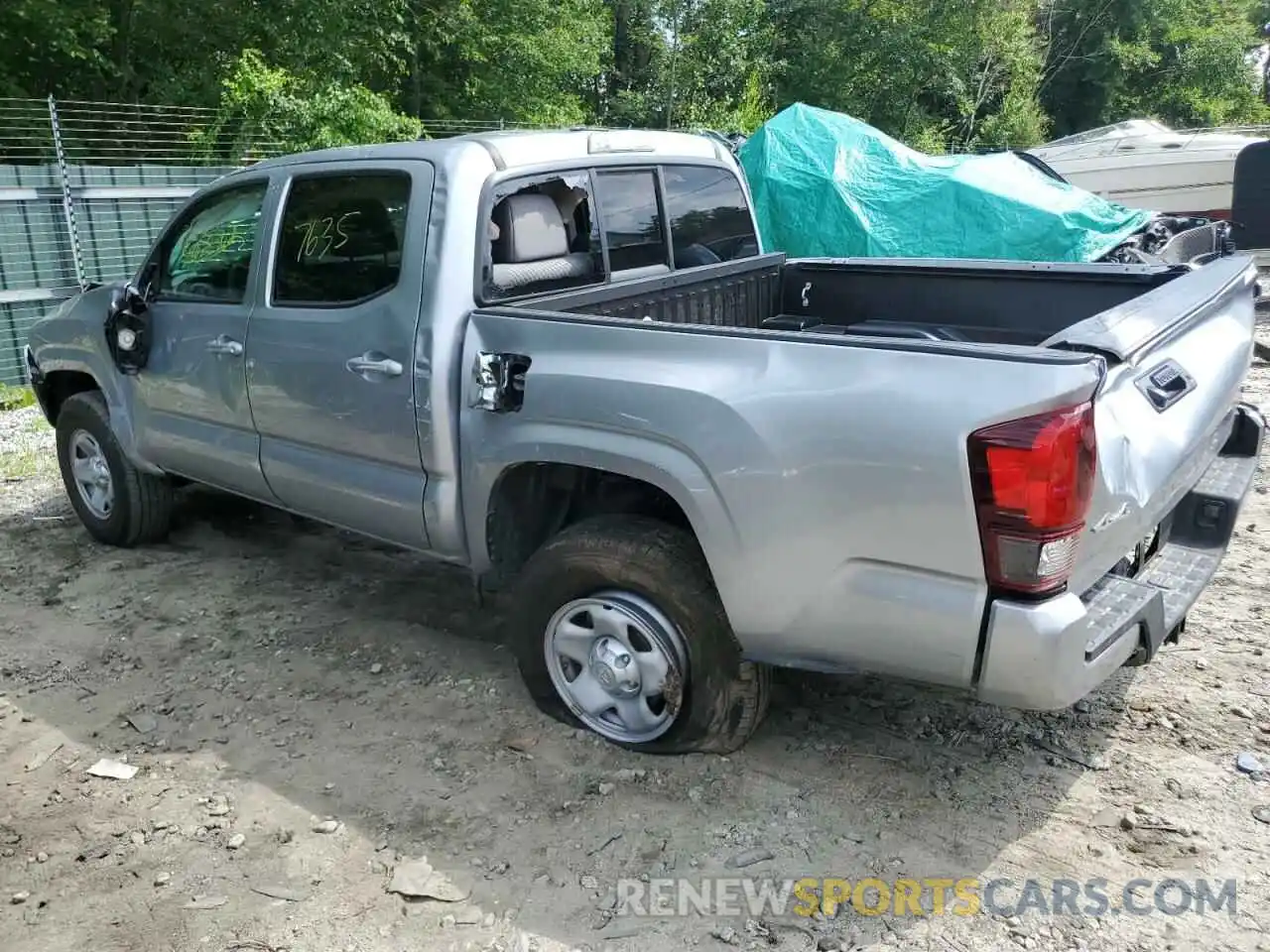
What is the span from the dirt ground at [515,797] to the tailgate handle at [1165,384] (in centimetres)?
115

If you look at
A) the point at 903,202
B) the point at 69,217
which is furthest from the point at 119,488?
the point at 903,202

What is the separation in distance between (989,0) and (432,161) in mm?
24199

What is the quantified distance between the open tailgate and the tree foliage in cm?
1172

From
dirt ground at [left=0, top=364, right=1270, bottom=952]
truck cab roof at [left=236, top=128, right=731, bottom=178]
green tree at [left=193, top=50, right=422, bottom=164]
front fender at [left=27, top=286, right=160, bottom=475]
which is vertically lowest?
dirt ground at [left=0, top=364, right=1270, bottom=952]

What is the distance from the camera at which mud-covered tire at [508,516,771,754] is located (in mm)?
3141

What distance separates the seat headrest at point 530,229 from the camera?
3732 millimetres

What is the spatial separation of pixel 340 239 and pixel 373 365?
1.95ft

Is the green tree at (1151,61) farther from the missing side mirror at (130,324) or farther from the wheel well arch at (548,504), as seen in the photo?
the wheel well arch at (548,504)

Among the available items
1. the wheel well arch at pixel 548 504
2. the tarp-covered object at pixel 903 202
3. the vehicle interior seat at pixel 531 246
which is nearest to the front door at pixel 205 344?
the vehicle interior seat at pixel 531 246

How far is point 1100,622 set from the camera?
8.80 feet

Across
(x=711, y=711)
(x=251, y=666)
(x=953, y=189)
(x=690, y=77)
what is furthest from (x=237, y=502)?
(x=690, y=77)

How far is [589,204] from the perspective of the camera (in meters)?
4.04

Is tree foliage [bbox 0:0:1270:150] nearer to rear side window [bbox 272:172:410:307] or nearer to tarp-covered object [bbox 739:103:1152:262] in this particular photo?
tarp-covered object [bbox 739:103:1152:262]

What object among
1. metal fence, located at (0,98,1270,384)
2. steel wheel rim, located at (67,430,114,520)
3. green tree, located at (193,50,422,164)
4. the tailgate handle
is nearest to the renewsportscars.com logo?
the tailgate handle
